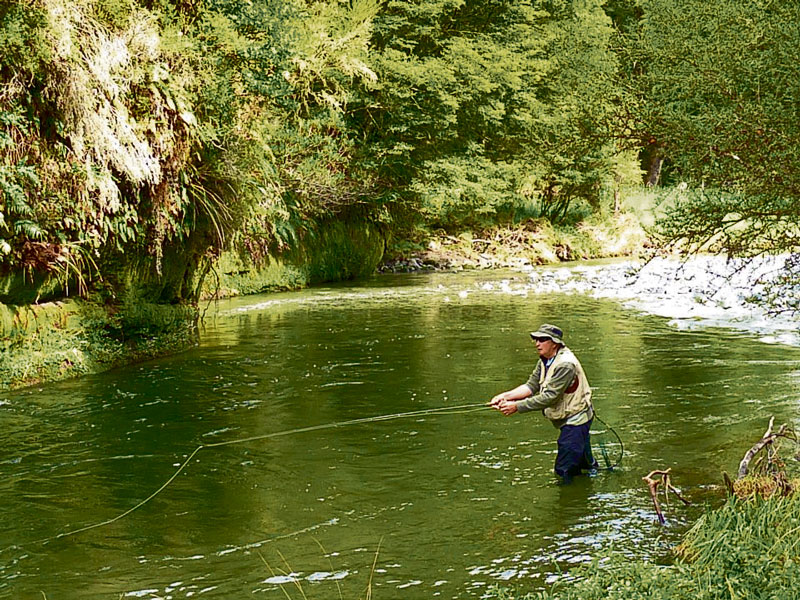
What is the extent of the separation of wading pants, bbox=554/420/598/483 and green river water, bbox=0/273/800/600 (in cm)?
13

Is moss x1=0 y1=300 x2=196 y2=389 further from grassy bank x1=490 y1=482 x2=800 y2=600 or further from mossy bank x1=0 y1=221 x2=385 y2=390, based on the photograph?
grassy bank x1=490 y1=482 x2=800 y2=600

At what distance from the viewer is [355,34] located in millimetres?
25766

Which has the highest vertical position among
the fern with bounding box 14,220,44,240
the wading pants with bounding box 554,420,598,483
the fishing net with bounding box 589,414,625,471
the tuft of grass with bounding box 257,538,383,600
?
the fern with bounding box 14,220,44,240

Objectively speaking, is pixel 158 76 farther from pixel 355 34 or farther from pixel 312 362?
pixel 355 34

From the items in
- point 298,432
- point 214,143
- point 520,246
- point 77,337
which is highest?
point 214,143

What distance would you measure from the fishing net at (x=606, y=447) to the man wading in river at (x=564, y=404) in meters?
0.27

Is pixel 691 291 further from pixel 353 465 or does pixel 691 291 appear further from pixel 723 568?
pixel 723 568

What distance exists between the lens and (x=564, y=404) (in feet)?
28.8

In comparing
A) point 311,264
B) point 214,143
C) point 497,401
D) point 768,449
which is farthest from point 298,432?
point 311,264

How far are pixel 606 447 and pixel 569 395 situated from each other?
1315 millimetres

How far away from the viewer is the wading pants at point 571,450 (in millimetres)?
8648

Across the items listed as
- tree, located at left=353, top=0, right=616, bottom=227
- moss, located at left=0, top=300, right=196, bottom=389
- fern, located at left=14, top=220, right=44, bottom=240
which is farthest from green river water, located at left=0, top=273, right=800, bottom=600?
tree, located at left=353, top=0, right=616, bottom=227

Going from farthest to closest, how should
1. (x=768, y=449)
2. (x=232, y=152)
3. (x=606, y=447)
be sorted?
1. (x=232, y=152)
2. (x=606, y=447)
3. (x=768, y=449)

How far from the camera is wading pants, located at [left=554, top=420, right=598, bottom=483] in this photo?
865cm
